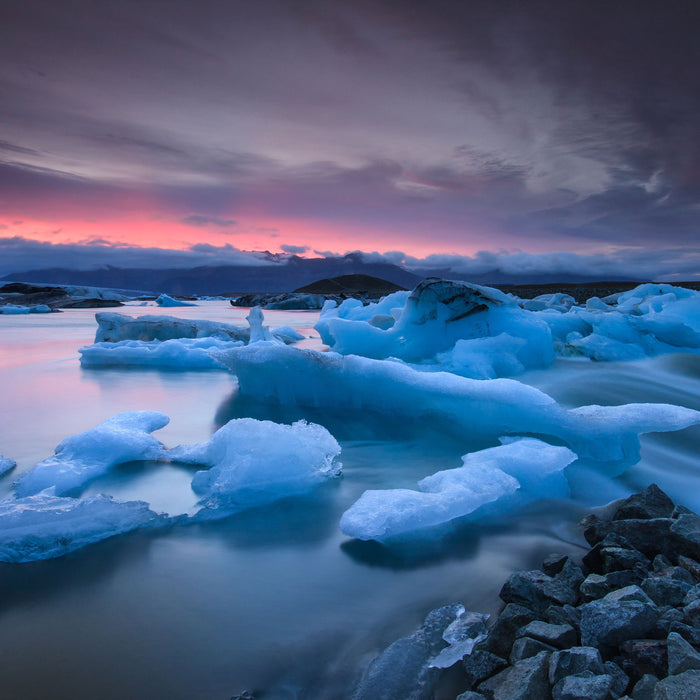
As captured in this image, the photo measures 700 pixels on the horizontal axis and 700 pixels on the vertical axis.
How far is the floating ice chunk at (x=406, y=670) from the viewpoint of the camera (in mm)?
1361

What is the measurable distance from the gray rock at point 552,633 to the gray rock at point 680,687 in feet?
0.83

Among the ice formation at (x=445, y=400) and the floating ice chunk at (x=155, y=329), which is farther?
the floating ice chunk at (x=155, y=329)

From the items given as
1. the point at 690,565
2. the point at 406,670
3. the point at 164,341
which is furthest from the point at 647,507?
the point at 164,341

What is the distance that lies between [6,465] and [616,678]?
11.1 feet

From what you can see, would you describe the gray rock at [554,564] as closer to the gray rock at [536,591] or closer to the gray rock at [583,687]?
the gray rock at [536,591]

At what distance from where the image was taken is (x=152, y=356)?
314 inches

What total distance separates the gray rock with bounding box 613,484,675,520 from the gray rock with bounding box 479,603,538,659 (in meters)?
0.96

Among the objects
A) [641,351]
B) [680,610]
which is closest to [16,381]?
[680,610]

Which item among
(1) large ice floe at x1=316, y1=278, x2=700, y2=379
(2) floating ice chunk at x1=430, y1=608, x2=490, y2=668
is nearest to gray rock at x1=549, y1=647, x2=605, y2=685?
(2) floating ice chunk at x1=430, y1=608, x2=490, y2=668

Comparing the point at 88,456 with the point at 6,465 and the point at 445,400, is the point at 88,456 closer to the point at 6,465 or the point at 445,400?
the point at 6,465

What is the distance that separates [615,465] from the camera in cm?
309

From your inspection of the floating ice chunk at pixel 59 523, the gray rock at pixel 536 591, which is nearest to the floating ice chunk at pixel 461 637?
the gray rock at pixel 536 591

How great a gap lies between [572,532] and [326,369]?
2453 mm

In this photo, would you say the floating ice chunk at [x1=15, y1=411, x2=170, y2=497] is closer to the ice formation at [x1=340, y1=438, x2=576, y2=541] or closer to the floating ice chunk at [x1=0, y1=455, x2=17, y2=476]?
the floating ice chunk at [x1=0, y1=455, x2=17, y2=476]
